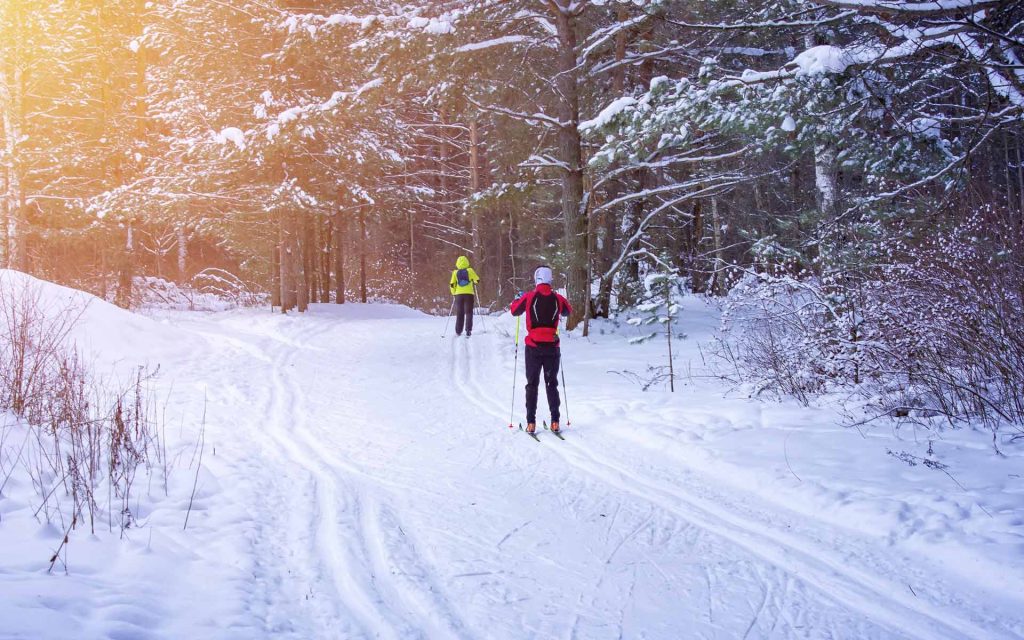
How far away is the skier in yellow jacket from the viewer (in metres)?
16.3

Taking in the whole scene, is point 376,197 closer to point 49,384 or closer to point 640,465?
point 49,384

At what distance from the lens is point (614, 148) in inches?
391

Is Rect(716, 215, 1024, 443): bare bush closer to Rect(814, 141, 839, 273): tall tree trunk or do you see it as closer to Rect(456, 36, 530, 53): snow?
Rect(814, 141, 839, 273): tall tree trunk

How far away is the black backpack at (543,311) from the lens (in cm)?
816

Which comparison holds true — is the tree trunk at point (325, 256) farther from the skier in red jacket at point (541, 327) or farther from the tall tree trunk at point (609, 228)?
the skier in red jacket at point (541, 327)

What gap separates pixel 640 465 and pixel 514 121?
436 inches

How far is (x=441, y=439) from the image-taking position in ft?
24.6

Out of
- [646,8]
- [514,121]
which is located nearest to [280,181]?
[514,121]

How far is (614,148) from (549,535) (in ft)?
22.8

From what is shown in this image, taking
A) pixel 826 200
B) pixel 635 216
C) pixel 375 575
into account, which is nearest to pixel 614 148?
pixel 826 200

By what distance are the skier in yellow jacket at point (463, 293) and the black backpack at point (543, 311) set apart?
809 centimetres

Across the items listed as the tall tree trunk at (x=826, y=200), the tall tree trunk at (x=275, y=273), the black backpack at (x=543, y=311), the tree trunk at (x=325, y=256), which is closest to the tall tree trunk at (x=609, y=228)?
the tall tree trunk at (x=826, y=200)

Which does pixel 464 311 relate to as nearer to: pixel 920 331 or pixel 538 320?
pixel 538 320

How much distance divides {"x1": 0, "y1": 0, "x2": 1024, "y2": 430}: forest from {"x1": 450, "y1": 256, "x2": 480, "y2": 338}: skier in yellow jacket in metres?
1.74
